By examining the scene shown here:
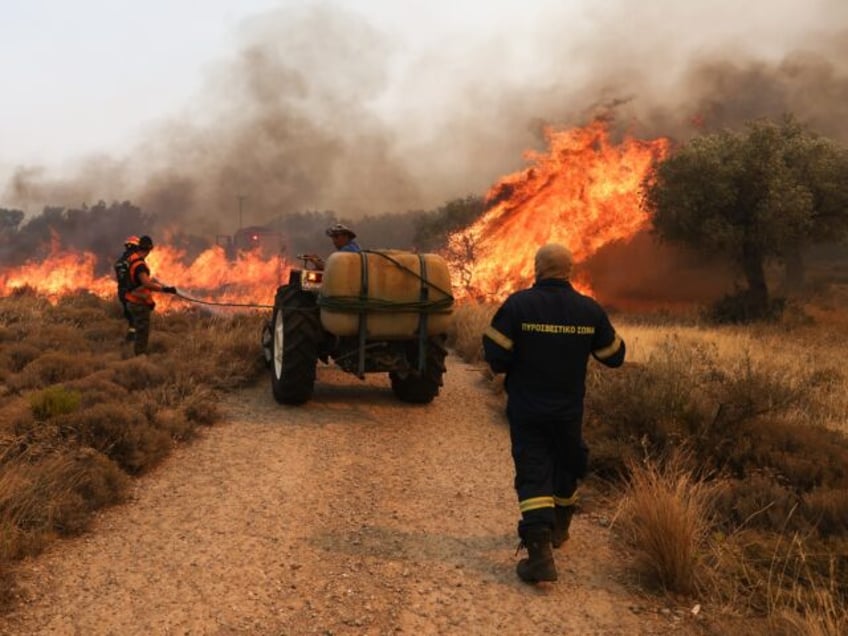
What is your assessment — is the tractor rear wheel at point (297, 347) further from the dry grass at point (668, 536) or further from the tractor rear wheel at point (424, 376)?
the dry grass at point (668, 536)

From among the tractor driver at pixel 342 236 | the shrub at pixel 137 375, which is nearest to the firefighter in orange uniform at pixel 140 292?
the shrub at pixel 137 375

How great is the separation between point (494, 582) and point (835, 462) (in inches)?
142

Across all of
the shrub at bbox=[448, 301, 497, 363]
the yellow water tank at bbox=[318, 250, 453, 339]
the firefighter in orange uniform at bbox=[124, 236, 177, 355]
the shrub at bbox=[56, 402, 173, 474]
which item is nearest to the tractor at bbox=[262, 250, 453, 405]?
the yellow water tank at bbox=[318, 250, 453, 339]

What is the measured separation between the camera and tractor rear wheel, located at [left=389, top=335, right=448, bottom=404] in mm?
8734

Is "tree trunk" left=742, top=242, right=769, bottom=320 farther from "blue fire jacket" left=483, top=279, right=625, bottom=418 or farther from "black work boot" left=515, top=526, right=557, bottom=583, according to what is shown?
"black work boot" left=515, top=526, right=557, bottom=583

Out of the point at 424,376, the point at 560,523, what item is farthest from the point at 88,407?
the point at 560,523

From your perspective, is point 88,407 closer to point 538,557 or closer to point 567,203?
point 538,557

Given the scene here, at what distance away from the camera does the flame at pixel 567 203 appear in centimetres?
2323

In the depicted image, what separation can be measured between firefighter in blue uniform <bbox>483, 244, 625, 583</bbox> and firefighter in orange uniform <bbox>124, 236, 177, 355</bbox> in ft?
26.1

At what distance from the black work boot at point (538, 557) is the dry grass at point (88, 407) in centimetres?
334

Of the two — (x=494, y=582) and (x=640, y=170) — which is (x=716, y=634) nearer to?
(x=494, y=582)

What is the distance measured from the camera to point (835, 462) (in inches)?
229

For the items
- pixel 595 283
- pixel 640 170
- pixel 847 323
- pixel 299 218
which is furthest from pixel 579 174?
pixel 299 218

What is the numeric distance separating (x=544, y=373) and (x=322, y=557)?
208 cm
